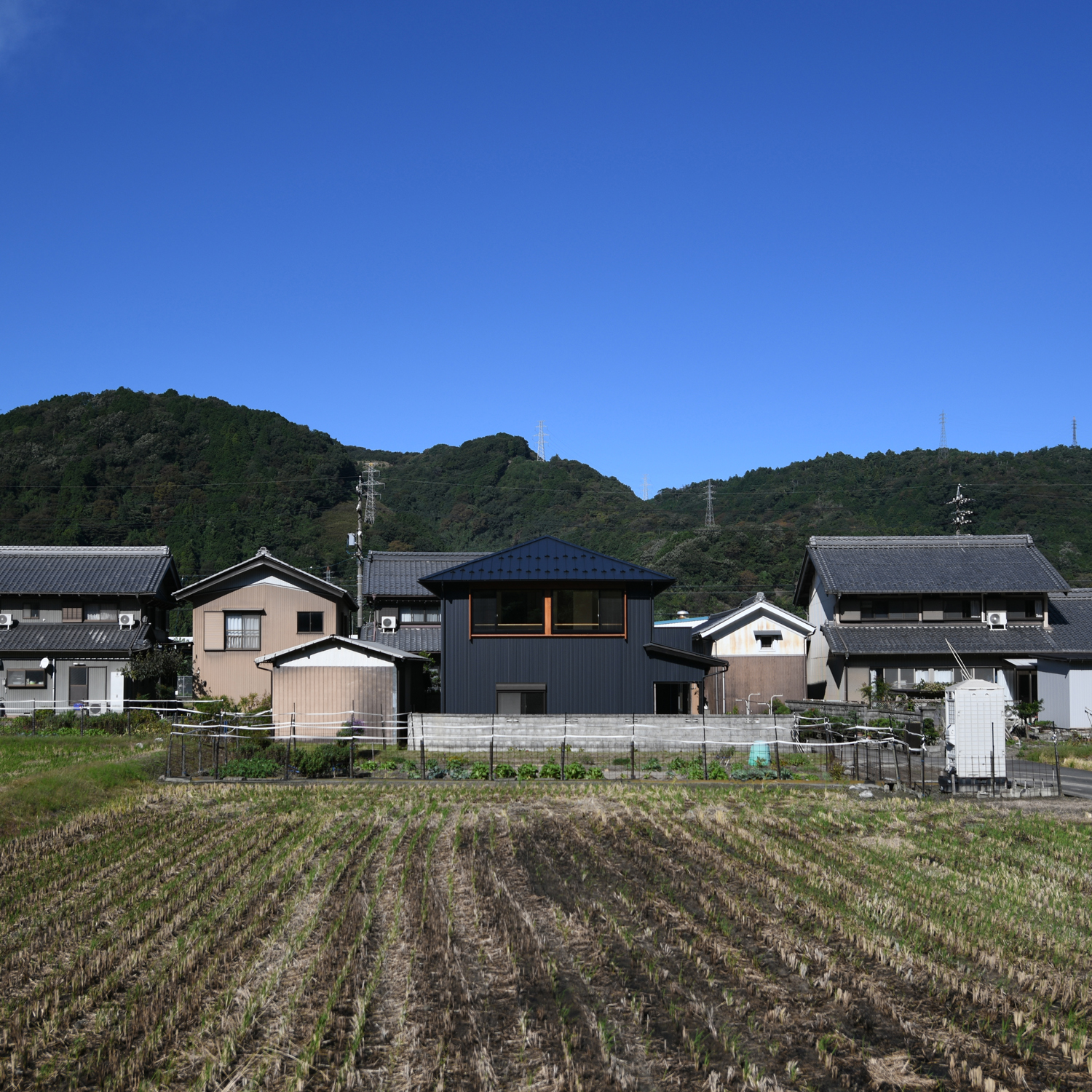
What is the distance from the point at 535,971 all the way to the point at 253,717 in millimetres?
22511

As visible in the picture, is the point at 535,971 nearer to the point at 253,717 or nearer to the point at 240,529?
the point at 253,717

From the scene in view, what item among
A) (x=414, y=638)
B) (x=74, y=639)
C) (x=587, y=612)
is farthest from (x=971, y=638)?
(x=74, y=639)

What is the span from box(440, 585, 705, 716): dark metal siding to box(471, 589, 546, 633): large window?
0.26 meters

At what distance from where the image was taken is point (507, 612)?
33156mm

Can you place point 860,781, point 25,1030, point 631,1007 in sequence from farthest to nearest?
point 860,781 → point 631,1007 → point 25,1030

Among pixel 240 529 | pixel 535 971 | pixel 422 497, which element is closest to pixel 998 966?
pixel 535 971

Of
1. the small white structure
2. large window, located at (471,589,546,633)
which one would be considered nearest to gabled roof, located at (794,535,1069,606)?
the small white structure

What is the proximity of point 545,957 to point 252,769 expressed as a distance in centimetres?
1478

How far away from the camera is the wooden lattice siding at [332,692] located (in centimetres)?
3091

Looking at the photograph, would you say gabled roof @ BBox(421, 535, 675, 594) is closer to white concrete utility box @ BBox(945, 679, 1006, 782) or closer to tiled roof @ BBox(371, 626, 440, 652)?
tiled roof @ BBox(371, 626, 440, 652)

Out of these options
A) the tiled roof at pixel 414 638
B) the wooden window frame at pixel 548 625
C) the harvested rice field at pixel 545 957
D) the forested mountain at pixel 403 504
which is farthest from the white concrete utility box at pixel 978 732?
the forested mountain at pixel 403 504

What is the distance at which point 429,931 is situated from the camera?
1040 cm

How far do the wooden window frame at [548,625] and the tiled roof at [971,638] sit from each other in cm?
1071

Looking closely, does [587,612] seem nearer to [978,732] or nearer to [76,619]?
[978,732]
